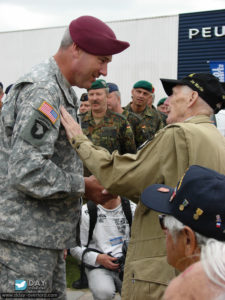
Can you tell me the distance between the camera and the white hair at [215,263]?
1082 millimetres

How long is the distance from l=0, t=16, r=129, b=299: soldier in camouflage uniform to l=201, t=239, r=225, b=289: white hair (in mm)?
1140

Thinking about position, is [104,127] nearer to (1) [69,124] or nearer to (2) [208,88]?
(2) [208,88]

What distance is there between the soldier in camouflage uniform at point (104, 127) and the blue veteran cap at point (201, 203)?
3.73 meters

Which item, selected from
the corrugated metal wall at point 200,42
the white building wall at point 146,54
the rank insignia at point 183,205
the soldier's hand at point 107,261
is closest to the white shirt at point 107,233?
the soldier's hand at point 107,261

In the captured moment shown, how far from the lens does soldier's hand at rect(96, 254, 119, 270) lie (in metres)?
3.89

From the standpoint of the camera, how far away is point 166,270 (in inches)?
88.8

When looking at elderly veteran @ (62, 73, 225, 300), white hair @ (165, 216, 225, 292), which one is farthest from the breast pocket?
white hair @ (165, 216, 225, 292)

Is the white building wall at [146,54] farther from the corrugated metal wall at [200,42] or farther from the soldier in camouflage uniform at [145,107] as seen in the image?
the soldier in camouflage uniform at [145,107]

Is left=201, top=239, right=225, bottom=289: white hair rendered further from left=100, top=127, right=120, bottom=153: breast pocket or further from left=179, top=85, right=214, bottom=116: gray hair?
left=100, top=127, right=120, bottom=153: breast pocket

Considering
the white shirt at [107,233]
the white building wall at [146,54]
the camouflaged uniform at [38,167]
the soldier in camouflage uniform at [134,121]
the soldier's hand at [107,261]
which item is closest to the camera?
the camouflaged uniform at [38,167]

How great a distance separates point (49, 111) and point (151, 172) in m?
0.66

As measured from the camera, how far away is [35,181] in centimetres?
211

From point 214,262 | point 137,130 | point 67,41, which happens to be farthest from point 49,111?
point 137,130

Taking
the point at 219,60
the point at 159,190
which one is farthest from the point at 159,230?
the point at 219,60
